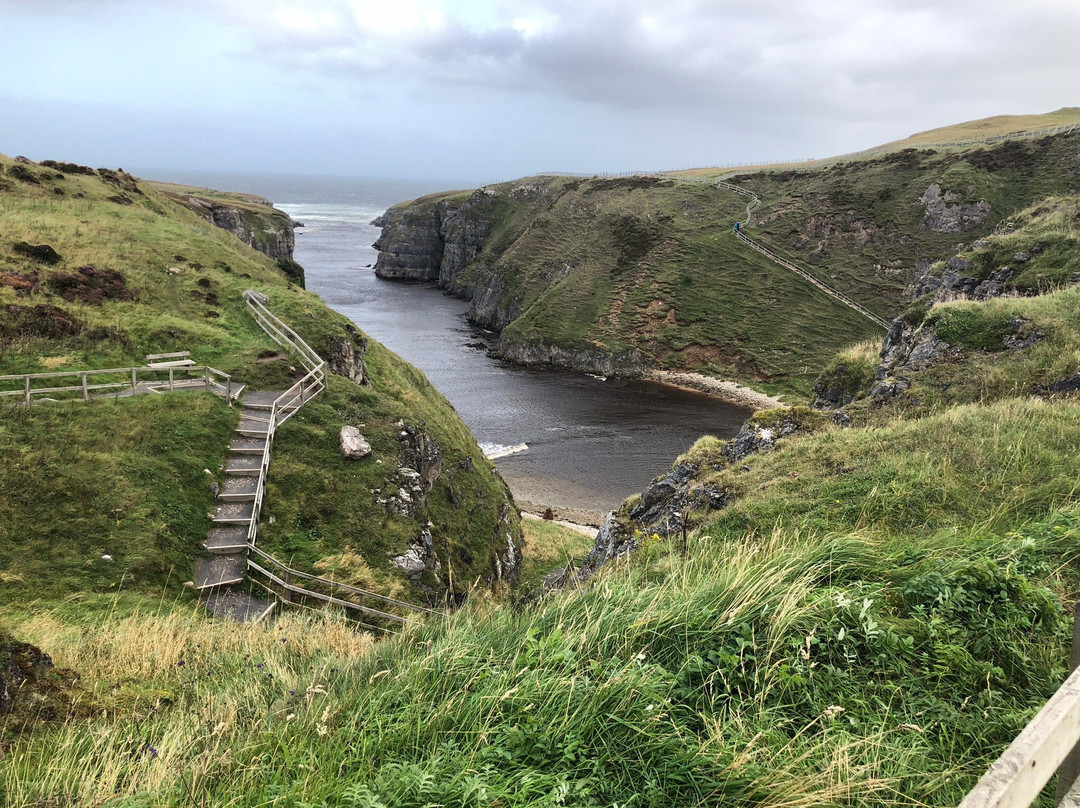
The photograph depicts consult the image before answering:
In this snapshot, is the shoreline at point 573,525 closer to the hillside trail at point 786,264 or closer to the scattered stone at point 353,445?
the scattered stone at point 353,445

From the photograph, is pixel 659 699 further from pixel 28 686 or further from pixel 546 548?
pixel 546 548

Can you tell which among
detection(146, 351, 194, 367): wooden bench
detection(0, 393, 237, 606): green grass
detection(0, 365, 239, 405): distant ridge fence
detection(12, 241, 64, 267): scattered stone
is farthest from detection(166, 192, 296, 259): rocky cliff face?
detection(0, 393, 237, 606): green grass

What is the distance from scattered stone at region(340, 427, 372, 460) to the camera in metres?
21.3

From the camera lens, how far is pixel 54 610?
39.9ft

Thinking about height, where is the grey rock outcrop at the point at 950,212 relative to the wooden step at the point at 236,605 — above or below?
above

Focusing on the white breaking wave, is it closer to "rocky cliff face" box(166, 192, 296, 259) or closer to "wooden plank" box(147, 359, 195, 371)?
"wooden plank" box(147, 359, 195, 371)

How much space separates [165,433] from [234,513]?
12.4 ft

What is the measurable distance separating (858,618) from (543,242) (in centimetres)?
11169

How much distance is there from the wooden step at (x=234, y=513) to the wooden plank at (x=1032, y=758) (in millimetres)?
18200

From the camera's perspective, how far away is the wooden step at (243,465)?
18.9m

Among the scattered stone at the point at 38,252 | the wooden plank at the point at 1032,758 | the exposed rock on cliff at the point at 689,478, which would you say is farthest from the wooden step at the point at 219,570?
the scattered stone at the point at 38,252

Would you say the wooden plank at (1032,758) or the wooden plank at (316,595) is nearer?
the wooden plank at (1032,758)

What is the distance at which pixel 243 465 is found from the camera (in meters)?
→ 19.3

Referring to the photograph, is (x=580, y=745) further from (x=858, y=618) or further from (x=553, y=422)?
(x=553, y=422)
